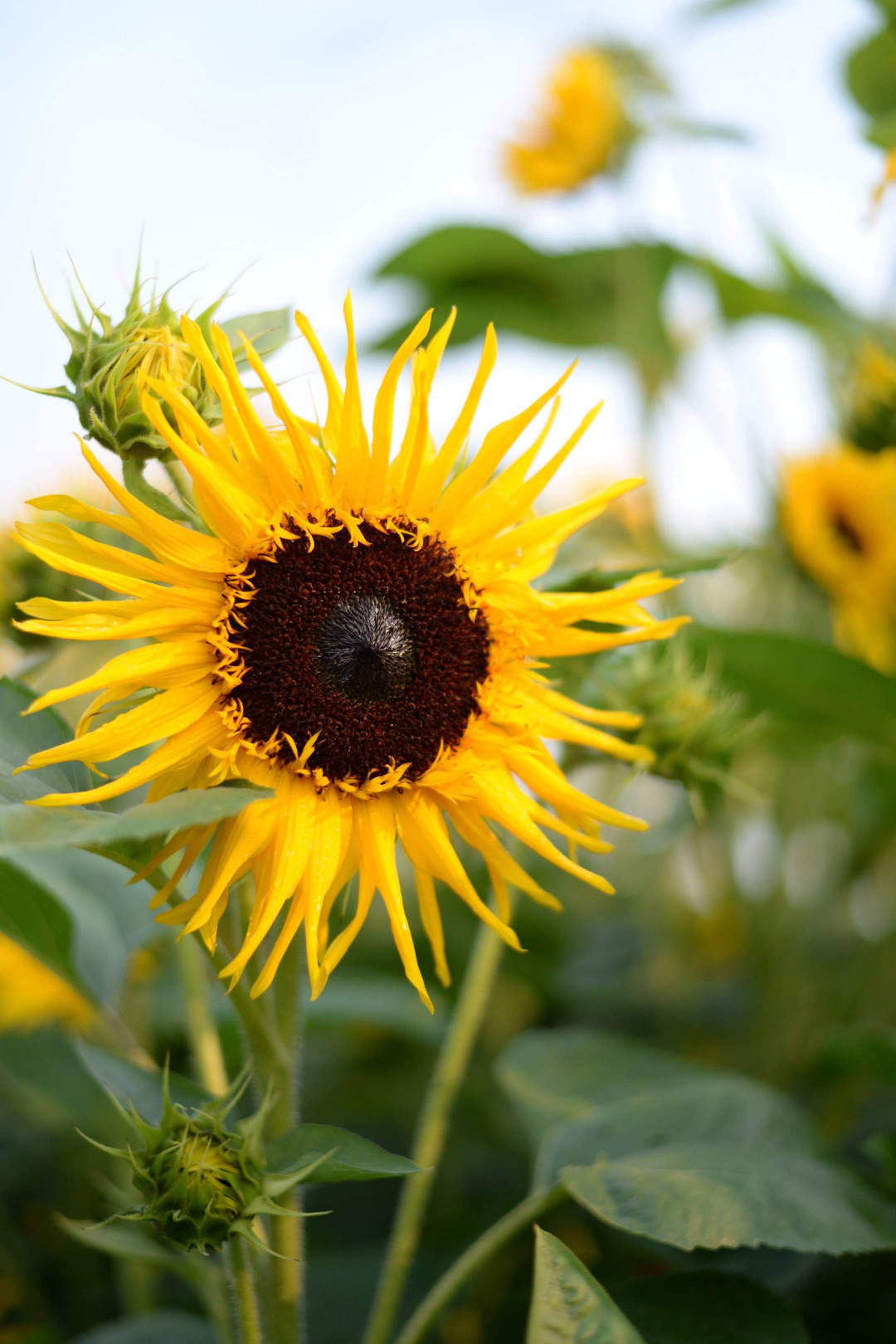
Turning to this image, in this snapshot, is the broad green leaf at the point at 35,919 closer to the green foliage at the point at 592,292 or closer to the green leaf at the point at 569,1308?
the green leaf at the point at 569,1308

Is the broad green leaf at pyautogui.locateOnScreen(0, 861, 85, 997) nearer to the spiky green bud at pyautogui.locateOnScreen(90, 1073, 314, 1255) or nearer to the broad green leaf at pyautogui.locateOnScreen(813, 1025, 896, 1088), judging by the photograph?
the spiky green bud at pyautogui.locateOnScreen(90, 1073, 314, 1255)

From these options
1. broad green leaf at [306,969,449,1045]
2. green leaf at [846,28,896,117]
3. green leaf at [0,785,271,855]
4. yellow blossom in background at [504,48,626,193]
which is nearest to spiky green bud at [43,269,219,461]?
green leaf at [0,785,271,855]

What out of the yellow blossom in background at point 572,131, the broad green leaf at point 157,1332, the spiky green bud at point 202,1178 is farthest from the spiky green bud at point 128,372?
the yellow blossom in background at point 572,131

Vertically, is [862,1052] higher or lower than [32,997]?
lower

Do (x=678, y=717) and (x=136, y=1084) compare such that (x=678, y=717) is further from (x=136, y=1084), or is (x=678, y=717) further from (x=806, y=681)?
(x=136, y=1084)

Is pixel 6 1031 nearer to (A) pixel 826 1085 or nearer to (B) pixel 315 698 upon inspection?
(B) pixel 315 698

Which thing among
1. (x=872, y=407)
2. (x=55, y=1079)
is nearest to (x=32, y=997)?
(x=55, y=1079)

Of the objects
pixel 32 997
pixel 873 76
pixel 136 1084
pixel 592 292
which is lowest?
pixel 32 997
